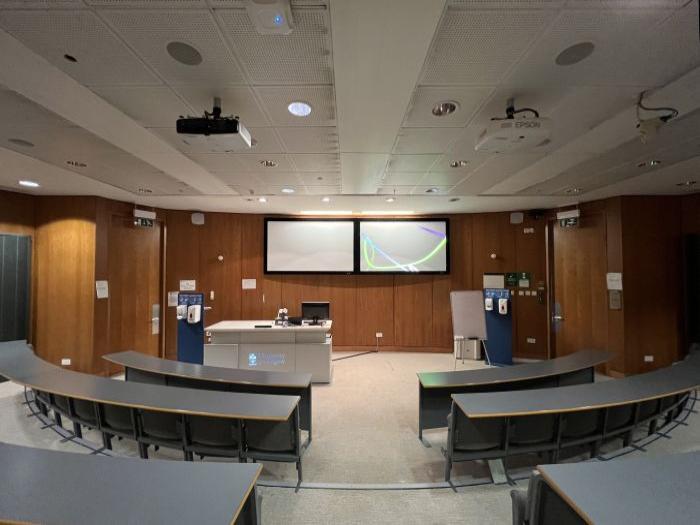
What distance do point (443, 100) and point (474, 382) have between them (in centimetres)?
264

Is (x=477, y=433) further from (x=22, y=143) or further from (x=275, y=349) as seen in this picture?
(x=22, y=143)

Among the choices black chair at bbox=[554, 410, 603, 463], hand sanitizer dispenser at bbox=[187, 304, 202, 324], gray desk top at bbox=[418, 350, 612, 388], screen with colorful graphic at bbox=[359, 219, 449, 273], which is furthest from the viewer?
screen with colorful graphic at bbox=[359, 219, 449, 273]

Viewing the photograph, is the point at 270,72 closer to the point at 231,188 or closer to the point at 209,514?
the point at 209,514

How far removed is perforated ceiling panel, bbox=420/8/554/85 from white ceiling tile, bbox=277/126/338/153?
1075mm

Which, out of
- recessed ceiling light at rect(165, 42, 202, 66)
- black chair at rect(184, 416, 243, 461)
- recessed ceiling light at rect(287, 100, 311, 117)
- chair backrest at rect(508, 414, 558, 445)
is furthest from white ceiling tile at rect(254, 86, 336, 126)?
chair backrest at rect(508, 414, 558, 445)

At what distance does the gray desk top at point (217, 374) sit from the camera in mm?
3029

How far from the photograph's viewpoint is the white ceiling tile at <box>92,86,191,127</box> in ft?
7.10

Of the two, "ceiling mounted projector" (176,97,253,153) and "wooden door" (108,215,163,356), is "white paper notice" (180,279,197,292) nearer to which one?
"wooden door" (108,215,163,356)

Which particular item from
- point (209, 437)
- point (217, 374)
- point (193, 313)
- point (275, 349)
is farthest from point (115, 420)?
point (275, 349)

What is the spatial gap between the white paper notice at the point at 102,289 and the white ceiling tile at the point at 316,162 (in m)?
4.39

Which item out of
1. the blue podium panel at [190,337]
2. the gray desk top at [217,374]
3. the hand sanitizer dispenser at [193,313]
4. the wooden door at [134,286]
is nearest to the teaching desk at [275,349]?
the blue podium panel at [190,337]

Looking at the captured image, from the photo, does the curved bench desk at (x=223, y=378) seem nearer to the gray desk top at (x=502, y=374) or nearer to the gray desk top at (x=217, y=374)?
the gray desk top at (x=217, y=374)

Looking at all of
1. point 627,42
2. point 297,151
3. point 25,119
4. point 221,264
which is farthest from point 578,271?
point 25,119

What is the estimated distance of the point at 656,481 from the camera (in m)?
1.51
